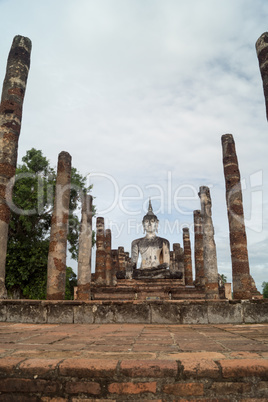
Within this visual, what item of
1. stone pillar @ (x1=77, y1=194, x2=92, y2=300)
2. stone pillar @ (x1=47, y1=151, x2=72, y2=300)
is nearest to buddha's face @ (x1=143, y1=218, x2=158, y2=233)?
stone pillar @ (x1=77, y1=194, x2=92, y2=300)

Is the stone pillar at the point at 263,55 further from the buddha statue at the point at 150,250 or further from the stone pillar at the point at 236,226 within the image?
the buddha statue at the point at 150,250

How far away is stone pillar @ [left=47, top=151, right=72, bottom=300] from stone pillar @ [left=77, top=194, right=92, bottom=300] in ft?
14.7

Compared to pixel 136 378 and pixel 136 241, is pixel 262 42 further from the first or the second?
pixel 136 241

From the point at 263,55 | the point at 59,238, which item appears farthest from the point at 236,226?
the point at 59,238

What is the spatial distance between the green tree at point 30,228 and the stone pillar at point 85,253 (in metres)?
3.71

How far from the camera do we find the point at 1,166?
7250 mm

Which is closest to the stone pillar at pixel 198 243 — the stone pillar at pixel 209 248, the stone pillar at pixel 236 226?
the stone pillar at pixel 209 248

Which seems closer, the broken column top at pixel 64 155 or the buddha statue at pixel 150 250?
the broken column top at pixel 64 155

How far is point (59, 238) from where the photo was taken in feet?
28.1

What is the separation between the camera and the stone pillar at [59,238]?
799 cm

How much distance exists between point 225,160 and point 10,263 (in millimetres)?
11574

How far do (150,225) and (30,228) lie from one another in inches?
316

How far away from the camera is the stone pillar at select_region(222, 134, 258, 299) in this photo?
30.2 feet

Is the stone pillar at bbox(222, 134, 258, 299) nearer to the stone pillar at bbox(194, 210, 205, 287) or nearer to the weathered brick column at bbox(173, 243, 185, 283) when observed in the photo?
the stone pillar at bbox(194, 210, 205, 287)
